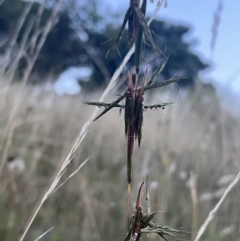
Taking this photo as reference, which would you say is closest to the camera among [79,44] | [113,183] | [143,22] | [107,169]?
[143,22]

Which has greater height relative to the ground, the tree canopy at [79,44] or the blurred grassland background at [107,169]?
the tree canopy at [79,44]

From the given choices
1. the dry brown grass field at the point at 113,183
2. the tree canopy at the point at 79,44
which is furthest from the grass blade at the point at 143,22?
the tree canopy at the point at 79,44

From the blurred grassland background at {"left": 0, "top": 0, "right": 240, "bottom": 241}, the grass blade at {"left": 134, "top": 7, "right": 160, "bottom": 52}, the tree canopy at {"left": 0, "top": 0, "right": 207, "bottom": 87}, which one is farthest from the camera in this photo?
the tree canopy at {"left": 0, "top": 0, "right": 207, "bottom": 87}

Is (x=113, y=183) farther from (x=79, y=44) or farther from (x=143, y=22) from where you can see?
(x=79, y=44)

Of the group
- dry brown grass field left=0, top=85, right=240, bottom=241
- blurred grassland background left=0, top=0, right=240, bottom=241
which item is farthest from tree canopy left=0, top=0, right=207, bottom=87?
dry brown grass field left=0, top=85, right=240, bottom=241

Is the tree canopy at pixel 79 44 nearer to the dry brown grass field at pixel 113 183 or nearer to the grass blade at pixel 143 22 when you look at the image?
the dry brown grass field at pixel 113 183

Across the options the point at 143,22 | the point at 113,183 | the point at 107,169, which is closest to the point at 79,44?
the point at 107,169

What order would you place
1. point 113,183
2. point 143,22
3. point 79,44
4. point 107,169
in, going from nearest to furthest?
point 143,22 < point 113,183 < point 107,169 < point 79,44

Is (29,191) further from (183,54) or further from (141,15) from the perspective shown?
(183,54)

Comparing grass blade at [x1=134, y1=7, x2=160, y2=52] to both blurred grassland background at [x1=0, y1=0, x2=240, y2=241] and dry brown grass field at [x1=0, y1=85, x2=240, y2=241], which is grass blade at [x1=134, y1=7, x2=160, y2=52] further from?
dry brown grass field at [x1=0, y1=85, x2=240, y2=241]

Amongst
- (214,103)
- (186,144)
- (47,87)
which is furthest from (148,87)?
(47,87)

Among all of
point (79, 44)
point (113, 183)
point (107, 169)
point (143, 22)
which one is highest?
point (79, 44)
